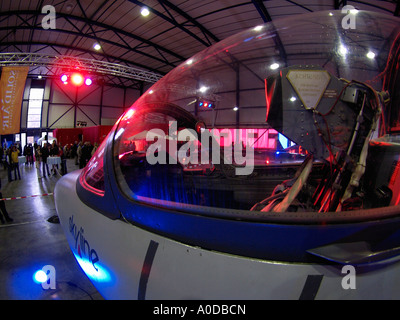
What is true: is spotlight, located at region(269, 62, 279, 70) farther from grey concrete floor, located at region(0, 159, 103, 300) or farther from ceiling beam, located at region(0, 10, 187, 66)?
ceiling beam, located at region(0, 10, 187, 66)

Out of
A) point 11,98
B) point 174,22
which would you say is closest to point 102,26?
point 174,22

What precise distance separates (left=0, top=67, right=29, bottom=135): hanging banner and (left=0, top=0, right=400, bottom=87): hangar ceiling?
117 inches

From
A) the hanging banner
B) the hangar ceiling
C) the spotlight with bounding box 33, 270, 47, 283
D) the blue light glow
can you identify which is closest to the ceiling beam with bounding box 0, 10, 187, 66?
the hangar ceiling

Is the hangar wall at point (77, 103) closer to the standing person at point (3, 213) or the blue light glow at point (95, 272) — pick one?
the standing person at point (3, 213)

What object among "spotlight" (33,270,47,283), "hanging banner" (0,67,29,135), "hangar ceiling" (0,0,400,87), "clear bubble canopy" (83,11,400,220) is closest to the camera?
"clear bubble canopy" (83,11,400,220)

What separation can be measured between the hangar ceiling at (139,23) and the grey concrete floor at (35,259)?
27.4 feet

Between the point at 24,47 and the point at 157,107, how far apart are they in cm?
Answer: 1803

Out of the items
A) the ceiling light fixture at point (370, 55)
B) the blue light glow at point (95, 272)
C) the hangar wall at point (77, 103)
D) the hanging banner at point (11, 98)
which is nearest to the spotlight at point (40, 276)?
the blue light glow at point (95, 272)

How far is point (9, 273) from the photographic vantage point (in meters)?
1.91

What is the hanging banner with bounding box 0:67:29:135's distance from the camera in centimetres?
734

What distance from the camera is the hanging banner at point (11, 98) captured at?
734cm

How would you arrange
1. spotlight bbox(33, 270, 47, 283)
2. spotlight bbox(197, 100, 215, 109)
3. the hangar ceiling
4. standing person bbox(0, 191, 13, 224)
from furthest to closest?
the hangar ceiling < standing person bbox(0, 191, 13, 224) < spotlight bbox(33, 270, 47, 283) < spotlight bbox(197, 100, 215, 109)

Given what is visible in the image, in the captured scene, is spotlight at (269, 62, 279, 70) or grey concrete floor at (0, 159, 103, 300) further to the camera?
grey concrete floor at (0, 159, 103, 300)
